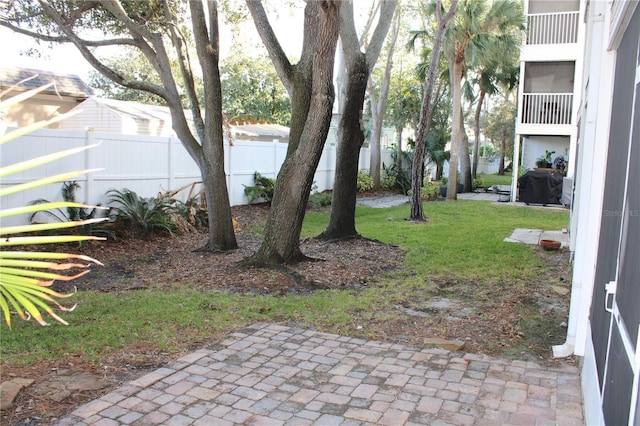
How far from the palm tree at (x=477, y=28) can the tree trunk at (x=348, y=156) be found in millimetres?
9514

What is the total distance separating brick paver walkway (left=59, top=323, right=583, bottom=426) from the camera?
3471 mm

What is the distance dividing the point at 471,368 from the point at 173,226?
786 centimetres

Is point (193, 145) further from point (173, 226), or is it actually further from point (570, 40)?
point (570, 40)

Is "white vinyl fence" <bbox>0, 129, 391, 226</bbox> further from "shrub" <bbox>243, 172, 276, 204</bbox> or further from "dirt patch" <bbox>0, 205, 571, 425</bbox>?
"dirt patch" <bbox>0, 205, 571, 425</bbox>

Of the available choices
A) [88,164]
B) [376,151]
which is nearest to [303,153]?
[88,164]

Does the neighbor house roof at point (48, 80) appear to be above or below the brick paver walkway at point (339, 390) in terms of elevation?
above

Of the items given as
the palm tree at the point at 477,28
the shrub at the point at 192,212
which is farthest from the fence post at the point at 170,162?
the palm tree at the point at 477,28

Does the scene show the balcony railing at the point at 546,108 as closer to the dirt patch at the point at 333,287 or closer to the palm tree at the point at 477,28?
the palm tree at the point at 477,28

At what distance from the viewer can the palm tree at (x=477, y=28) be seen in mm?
17500

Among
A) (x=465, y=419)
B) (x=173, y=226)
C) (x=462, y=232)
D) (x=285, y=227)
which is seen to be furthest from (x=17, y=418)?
(x=462, y=232)

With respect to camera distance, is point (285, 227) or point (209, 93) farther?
point (209, 93)

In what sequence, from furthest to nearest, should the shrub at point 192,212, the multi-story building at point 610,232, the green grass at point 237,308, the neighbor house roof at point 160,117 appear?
the neighbor house roof at point 160,117, the shrub at point 192,212, the green grass at point 237,308, the multi-story building at point 610,232

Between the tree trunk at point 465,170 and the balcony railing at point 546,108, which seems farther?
the tree trunk at point 465,170

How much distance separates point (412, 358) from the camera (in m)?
4.52
